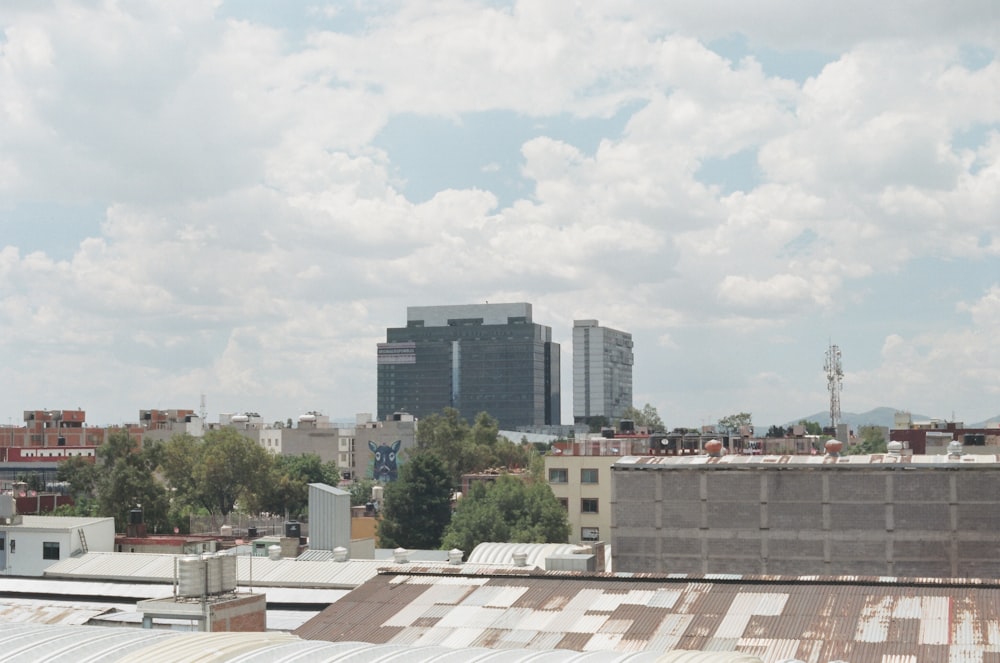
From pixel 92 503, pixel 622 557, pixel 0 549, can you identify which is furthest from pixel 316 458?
pixel 622 557

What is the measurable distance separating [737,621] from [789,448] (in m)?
72.2

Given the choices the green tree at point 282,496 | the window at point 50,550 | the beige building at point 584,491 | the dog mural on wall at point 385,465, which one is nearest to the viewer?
the window at point 50,550

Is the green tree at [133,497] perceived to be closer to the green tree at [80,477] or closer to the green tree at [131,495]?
the green tree at [131,495]

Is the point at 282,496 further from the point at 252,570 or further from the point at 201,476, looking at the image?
the point at 252,570

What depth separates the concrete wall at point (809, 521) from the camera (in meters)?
62.0

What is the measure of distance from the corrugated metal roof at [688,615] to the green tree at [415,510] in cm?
7073

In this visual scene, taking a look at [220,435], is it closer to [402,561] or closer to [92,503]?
[92,503]

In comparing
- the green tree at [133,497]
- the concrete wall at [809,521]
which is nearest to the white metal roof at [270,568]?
the concrete wall at [809,521]

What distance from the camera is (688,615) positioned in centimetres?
4466

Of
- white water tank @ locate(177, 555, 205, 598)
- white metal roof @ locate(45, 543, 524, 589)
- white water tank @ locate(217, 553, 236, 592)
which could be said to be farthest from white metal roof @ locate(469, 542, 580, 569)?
white water tank @ locate(177, 555, 205, 598)

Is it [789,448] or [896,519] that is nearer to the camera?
[896,519]

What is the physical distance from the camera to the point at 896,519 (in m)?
63.0

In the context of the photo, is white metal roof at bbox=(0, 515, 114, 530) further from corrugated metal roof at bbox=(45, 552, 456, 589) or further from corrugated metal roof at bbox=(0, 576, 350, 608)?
corrugated metal roof at bbox=(0, 576, 350, 608)

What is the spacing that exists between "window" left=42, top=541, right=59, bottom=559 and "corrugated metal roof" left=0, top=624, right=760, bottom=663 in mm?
52578
